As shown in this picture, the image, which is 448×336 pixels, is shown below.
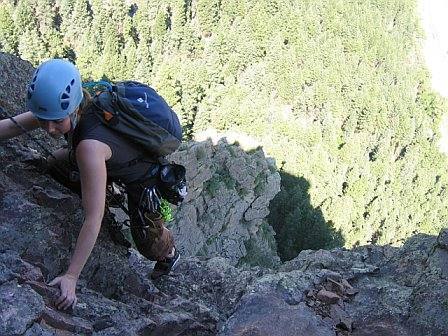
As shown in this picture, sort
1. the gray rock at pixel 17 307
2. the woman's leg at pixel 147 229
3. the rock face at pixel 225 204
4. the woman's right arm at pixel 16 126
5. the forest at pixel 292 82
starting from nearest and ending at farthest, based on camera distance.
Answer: the gray rock at pixel 17 307 → the woman's right arm at pixel 16 126 → the woman's leg at pixel 147 229 → the rock face at pixel 225 204 → the forest at pixel 292 82

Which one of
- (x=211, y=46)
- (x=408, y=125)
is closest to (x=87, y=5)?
(x=211, y=46)

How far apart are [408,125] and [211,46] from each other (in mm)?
38119

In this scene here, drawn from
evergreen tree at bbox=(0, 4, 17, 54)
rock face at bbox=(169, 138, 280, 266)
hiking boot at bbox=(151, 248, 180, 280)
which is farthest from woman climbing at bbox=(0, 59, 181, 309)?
evergreen tree at bbox=(0, 4, 17, 54)

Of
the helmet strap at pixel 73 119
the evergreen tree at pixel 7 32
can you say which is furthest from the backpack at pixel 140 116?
the evergreen tree at pixel 7 32

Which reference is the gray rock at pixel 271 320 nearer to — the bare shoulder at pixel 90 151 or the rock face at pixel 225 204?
the bare shoulder at pixel 90 151

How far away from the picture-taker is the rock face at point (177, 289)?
17.7ft

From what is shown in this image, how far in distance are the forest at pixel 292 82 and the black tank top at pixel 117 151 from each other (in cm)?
4204

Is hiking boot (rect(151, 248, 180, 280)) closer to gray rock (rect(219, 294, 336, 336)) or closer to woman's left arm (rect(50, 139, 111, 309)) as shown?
gray rock (rect(219, 294, 336, 336))

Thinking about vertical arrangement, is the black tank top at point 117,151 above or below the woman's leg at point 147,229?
above

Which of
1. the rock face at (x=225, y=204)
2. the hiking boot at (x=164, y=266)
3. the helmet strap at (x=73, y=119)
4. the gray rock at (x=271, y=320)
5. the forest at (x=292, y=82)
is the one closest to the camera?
the helmet strap at (x=73, y=119)

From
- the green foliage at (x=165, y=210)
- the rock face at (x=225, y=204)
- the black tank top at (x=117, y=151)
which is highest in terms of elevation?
the black tank top at (x=117, y=151)

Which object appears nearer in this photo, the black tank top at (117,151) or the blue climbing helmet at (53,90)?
the blue climbing helmet at (53,90)

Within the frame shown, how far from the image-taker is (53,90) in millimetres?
4793

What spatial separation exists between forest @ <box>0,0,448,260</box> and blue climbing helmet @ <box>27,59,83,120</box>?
43.3 meters
